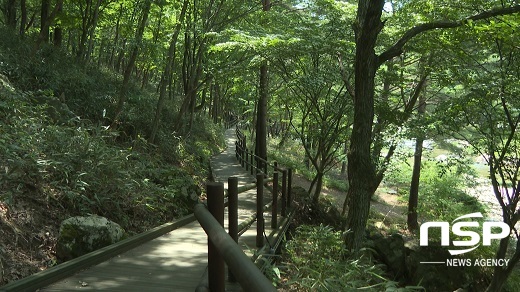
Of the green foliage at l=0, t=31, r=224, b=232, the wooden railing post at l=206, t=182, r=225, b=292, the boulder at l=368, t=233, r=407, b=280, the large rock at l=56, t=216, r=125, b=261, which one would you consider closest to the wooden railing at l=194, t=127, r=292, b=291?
the wooden railing post at l=206, t=182, r=225, b=292

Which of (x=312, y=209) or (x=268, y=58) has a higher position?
(x=268, y=58)

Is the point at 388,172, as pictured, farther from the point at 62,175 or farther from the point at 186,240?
the point at 62,175

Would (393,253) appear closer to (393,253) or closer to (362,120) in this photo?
(393,253)

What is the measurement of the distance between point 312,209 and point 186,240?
5.76 m

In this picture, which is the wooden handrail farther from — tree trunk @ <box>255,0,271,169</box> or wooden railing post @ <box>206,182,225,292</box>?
tree trunk @ <box>255,0,271,169</box>

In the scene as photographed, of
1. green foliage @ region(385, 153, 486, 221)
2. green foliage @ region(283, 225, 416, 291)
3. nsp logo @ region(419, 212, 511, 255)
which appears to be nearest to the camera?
green foliage @ region(283, 225, 416, 291)

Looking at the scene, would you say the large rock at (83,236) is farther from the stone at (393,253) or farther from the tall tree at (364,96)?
the stone at (393,253)

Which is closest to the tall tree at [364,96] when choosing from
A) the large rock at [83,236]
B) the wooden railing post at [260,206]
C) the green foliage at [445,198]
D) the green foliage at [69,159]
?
the wooden railing post at [260,206]

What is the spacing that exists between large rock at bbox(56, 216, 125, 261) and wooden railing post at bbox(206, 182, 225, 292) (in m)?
3.02

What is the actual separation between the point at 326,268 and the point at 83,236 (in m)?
3.21

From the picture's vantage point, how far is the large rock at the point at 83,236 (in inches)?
176

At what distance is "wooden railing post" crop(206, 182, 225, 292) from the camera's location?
2.16 meters

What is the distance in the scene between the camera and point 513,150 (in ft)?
29.2

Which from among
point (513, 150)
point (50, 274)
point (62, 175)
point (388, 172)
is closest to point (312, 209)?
point (388, 172)
